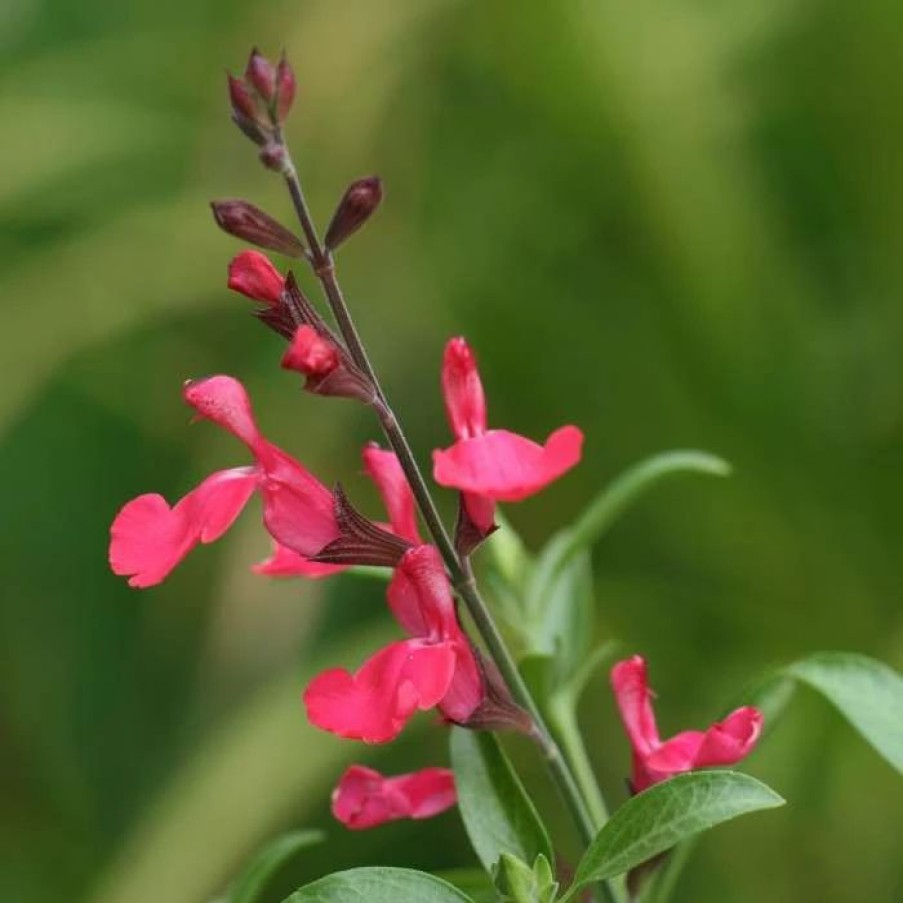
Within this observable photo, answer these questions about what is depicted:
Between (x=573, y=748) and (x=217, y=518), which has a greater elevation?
(x=217, y=518)

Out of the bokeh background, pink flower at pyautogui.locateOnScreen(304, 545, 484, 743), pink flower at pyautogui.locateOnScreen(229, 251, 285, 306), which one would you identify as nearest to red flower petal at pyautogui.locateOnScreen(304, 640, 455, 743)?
pink flower at pyautogui.locateOnScreen(304, 545, 484, 743)

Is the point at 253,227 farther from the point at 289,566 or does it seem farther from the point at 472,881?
the point at 472,881

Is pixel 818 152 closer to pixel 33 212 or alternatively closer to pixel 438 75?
pixel 438 75

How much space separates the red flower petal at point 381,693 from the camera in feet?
1.27

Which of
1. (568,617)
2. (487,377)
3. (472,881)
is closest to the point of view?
(472,881)

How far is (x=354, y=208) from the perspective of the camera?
415 millimetres

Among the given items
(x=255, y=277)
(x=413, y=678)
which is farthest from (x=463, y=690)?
(x=255, y=277)

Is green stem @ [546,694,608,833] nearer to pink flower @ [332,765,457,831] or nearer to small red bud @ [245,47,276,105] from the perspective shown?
pink flower @ [332,765,457,831]

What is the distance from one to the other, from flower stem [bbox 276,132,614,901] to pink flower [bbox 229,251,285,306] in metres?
0.01

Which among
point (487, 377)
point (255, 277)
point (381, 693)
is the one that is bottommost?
point (487, 377)

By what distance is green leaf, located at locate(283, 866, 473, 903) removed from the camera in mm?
376

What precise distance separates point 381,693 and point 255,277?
12cm

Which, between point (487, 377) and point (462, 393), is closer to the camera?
point (462, 393)

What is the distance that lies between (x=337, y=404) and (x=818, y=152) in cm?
54
